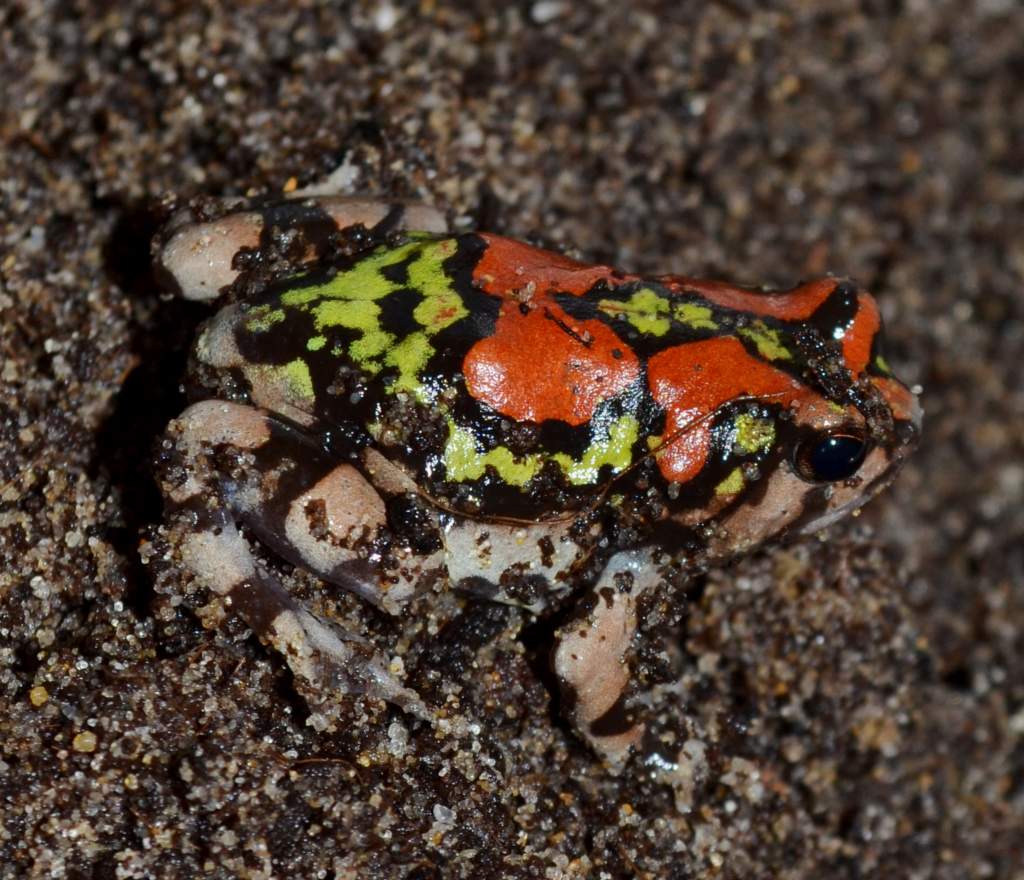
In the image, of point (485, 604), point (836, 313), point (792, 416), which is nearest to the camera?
point (792, 416)

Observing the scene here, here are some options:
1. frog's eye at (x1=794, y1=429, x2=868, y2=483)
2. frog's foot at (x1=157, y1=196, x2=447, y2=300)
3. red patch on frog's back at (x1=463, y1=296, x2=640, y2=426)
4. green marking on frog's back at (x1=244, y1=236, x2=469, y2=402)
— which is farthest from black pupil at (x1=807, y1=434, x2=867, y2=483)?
frog's foot at (x1=157, y1=196, x2=447, y2=300)

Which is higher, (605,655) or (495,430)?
(495,430)

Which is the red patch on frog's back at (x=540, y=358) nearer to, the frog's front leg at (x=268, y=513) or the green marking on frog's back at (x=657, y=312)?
the green marking on frog's back at (x=657, y=312)

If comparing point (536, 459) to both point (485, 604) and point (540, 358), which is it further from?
point (485, 604)

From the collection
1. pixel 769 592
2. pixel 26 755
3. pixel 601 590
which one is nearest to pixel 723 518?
pixel 601 590

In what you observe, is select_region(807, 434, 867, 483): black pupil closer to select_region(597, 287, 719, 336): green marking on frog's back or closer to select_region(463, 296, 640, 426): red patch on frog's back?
select_region(597, 287, 719, 336): green marking on frog's back

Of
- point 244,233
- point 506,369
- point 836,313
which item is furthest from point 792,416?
point 244,233

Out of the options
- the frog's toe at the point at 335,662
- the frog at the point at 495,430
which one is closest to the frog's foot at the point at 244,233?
the frog at the point at 495,430
